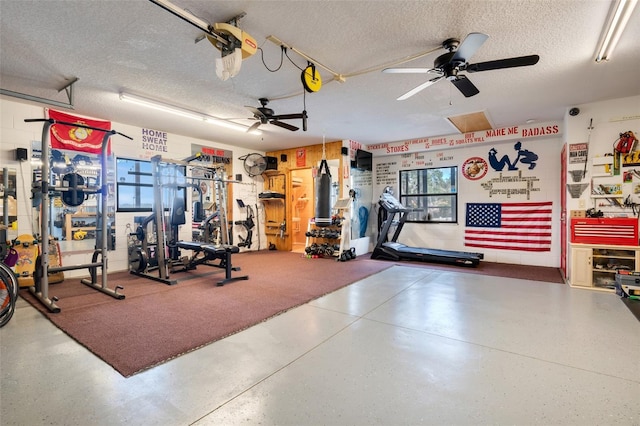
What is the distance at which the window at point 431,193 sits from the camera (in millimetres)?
7234

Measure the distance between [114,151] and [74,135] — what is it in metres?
0.67

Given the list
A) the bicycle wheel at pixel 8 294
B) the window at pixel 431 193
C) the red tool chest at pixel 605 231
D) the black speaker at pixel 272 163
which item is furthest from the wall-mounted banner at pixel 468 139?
the bicycle wheel at pixel 8 294

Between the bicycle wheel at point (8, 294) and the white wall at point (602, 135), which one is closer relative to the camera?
the bicycle wheel at point (8, 294)

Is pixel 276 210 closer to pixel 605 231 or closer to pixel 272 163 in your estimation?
pixel 272 163

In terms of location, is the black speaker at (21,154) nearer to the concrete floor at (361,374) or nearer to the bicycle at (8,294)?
the bicycle at (8,294)

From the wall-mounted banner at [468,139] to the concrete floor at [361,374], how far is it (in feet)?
12.8

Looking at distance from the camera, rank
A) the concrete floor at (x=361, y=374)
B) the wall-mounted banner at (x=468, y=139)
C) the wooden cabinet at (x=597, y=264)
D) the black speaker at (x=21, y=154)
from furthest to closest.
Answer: the wall-mounted banner at (x=468, y=139) < the black speaker at (x=21, y=154) < the wooden cabinet at (x=597, y=264) < the concrete floor at (x=361, y=374)

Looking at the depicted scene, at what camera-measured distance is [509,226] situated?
653 cm

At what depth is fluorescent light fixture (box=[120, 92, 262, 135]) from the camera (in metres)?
4.43

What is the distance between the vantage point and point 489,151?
6.73m

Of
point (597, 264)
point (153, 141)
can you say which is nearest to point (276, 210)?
point (153, 141)

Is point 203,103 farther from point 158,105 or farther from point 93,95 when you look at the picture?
point 93,95

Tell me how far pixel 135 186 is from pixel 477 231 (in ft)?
24.9

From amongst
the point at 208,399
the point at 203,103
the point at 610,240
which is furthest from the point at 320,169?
the point at 208,399
